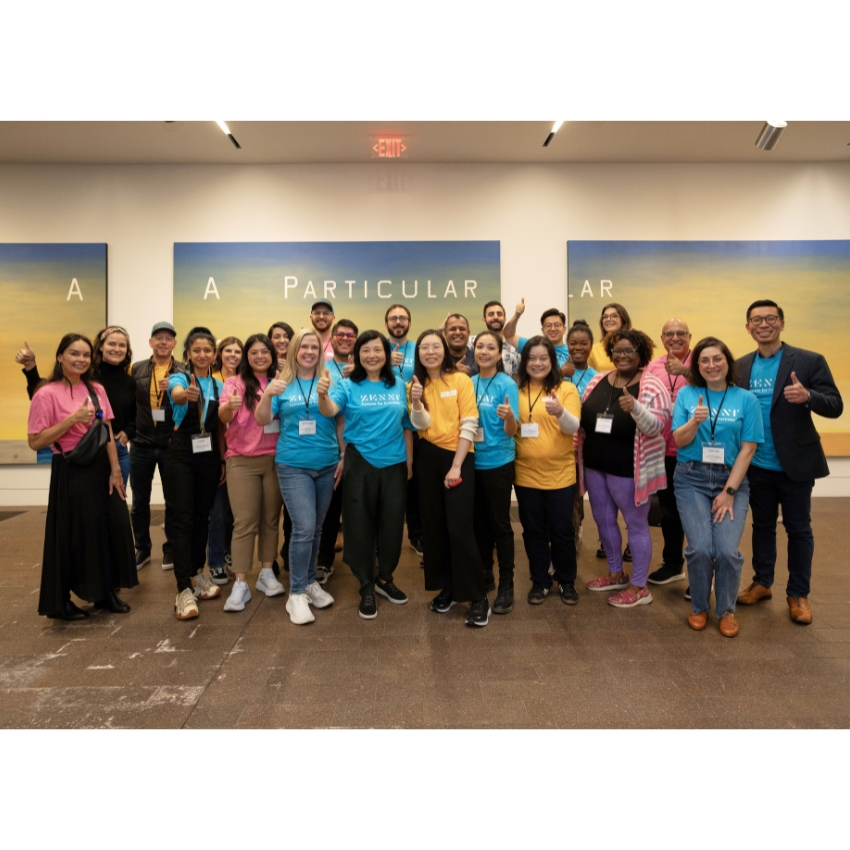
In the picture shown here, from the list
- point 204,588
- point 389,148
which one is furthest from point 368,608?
point 389,148

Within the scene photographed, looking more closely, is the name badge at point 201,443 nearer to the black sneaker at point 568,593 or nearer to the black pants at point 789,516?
the black sneaker at point 568,593

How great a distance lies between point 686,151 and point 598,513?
4.85 m

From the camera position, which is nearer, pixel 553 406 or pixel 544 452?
pixel 553 406

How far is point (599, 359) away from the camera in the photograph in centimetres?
460

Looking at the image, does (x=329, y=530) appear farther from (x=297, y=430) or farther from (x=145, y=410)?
(x=145, y=410)

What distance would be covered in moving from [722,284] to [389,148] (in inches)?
163

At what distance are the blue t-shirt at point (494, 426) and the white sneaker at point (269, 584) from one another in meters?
1.55

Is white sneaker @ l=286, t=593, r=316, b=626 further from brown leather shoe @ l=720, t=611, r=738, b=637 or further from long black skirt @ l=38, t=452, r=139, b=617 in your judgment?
brown leather shoe @ l=720, t=611, r=738, b=637

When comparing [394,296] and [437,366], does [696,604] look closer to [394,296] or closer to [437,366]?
[437,366]

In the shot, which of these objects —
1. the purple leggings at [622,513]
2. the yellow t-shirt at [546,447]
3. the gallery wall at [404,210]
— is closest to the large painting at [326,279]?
the gallery wall at [404,210]

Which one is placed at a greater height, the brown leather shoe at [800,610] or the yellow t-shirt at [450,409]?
the yellow t-shirt at [450,409]

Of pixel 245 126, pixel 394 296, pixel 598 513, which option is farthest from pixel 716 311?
pixel 245 126

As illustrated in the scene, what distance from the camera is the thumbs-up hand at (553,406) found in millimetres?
3246

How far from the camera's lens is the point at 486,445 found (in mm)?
3357
